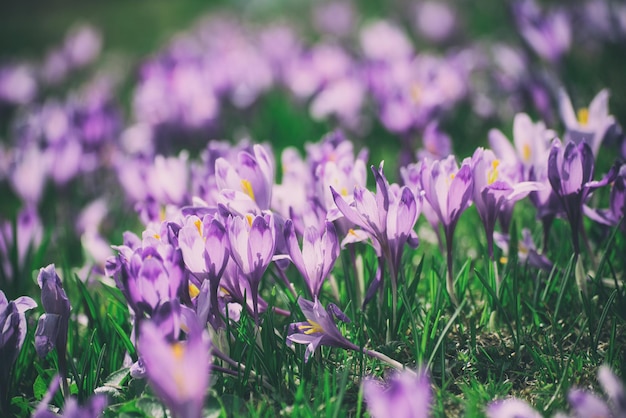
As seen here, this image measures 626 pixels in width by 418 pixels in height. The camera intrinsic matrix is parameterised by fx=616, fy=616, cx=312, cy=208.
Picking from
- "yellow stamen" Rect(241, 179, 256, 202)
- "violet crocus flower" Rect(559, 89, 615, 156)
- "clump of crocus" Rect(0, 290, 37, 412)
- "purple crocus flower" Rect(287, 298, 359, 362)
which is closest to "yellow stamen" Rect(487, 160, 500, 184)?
"violet crocus flower" Rect(559, 89, 615, 156)

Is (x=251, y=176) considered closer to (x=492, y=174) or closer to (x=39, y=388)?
(x=492, y=174)

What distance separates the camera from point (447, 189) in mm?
1572

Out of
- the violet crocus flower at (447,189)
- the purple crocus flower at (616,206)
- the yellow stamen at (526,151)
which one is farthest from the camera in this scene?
the yellow stamen at (526,151)

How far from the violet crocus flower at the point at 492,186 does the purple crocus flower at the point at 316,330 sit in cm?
50

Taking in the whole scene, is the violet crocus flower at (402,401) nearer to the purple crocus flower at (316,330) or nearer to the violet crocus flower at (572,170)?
the purple crocus flower at (316,330)

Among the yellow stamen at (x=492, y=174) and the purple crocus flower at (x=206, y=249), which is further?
the yellow stamen at (x=492, y=174)

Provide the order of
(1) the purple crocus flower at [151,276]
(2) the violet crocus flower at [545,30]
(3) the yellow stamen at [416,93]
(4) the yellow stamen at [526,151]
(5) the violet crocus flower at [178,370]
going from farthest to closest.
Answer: (2) the violet crocus flower at [545,30]
(3) the yellow stamen at [416,93]
(4) the yellow stamen at [526,151]
(1) the purple crocus flower at [151,276]
(5) the violet crocus flower at [178,370]

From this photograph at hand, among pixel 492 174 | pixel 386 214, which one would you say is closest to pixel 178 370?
pixel 386 214

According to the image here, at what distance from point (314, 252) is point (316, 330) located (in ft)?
0.62

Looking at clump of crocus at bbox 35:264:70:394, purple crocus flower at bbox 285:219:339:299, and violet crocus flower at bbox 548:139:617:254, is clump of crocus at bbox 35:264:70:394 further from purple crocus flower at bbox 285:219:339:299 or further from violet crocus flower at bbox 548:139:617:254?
violet crocus flower at bbox 548:139:617:254

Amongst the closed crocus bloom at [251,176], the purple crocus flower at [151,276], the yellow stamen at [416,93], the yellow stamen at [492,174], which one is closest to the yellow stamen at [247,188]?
the closed crocus bloom at [251,176]

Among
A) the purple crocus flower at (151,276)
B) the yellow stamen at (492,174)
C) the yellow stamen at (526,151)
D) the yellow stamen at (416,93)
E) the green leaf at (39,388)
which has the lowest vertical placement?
the green leaf at (39,388)

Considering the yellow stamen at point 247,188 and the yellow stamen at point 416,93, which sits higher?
the yellow stamen at point 247,188

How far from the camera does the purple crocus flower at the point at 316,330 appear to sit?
1.38 meters
